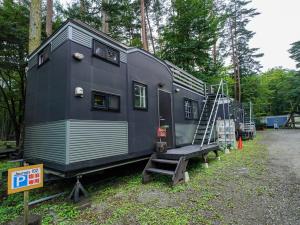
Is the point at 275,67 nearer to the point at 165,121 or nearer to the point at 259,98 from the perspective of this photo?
the point at 259,98

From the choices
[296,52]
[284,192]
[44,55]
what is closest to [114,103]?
[44,55]

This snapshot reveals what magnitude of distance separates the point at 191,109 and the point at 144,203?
19.0 ft

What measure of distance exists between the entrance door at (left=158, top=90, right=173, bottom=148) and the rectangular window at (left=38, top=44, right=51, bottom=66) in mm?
3732

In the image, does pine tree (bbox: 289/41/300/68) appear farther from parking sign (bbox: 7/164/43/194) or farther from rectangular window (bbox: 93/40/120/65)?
parking sign (bbox: 7/164/43/194)

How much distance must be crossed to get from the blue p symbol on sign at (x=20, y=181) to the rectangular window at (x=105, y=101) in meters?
2.04

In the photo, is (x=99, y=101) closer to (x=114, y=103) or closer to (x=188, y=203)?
(x=114, y=103)

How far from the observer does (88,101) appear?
13.5 feet

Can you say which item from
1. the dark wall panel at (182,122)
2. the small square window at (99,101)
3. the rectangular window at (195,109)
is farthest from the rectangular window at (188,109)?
the small square window at (99,101)

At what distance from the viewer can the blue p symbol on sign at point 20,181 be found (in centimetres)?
230

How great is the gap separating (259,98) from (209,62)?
48.7 ft

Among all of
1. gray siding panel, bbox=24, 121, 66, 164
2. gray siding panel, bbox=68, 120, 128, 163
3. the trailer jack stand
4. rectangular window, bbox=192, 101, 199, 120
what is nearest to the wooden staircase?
gray siding panel, bbox=68, 120, 128, 163

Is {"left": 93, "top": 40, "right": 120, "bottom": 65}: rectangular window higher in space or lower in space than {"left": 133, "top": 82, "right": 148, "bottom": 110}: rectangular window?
higher

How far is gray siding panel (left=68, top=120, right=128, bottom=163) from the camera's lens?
3723 millimetres

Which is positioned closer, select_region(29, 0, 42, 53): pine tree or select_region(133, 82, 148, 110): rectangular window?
select_region(133, 82, 148, 110): rectangular window
